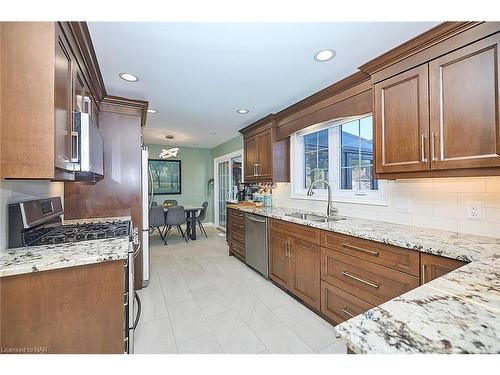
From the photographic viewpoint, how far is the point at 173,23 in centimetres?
152

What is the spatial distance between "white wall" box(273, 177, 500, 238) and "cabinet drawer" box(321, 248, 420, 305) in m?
0.67

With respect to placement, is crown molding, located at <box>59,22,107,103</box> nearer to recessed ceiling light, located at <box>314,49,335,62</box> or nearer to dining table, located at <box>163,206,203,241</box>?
recessed ceiling light, located at <box>314,49,335,62</box>

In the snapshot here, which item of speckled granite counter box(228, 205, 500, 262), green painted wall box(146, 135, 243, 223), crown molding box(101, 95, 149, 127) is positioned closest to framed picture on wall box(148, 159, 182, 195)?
green painted wall box(146, 135, 243, 223)

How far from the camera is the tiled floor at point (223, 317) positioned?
1.78 m

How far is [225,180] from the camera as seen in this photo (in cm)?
641

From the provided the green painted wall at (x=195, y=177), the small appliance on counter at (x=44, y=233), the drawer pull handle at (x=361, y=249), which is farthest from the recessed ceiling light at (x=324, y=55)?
the green painted wall at (x=195, y=177)

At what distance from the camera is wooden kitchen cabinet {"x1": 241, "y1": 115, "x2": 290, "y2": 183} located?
3.52 metres

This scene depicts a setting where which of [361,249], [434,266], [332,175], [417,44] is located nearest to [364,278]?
[361,249]

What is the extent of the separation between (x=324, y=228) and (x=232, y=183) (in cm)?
410

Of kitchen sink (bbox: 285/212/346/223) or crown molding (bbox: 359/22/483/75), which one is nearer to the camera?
crown molding (bbox: 359/22/483/75)

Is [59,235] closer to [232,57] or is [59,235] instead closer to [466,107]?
[232,57]

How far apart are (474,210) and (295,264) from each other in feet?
5.08

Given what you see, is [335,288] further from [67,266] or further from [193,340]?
[67,266]

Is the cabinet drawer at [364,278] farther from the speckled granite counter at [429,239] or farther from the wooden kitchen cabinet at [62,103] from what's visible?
the wooden kitchen cabinet at [62,103]
